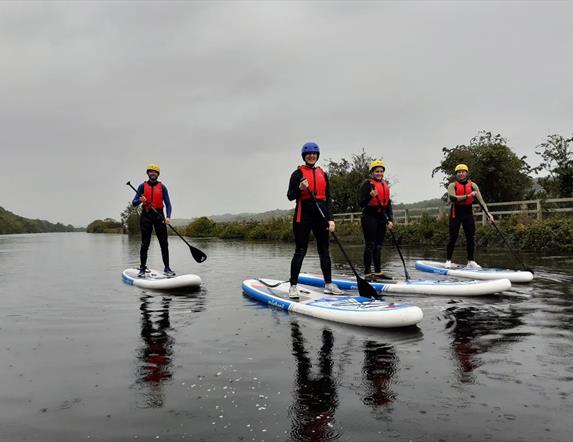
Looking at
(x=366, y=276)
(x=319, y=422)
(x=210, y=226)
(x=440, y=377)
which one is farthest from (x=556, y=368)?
(x=210, y=226)

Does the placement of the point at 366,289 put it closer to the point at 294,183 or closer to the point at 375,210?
the point at 294,183

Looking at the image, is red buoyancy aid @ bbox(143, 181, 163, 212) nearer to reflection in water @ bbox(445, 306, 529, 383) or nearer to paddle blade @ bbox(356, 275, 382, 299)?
paddle blade @ bbox(356, 275, 382, 299)

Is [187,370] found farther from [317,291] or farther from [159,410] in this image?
[317,291]

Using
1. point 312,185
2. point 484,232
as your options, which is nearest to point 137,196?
point 312,185

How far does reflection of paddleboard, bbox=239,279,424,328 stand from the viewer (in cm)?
555

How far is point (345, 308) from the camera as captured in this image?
608 centimetres

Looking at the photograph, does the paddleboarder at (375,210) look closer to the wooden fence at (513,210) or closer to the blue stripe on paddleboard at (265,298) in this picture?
the blue stripe on paddleboard at (265,298)

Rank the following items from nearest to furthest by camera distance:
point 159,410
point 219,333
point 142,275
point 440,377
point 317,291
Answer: point 159,410, point 440,377, point 219,333, point 317,291, point 142,275

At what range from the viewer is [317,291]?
773 centimetres

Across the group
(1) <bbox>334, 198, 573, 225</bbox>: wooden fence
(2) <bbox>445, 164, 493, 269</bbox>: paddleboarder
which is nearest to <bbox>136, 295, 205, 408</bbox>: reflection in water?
(2) <bbox>445, 164, 493, 269</bbox>: paddleboarder

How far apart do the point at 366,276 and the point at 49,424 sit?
22.7 ft

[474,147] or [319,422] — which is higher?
[474,147]

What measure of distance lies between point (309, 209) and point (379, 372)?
3669 mm

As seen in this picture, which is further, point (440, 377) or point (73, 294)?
point (73, 294)
